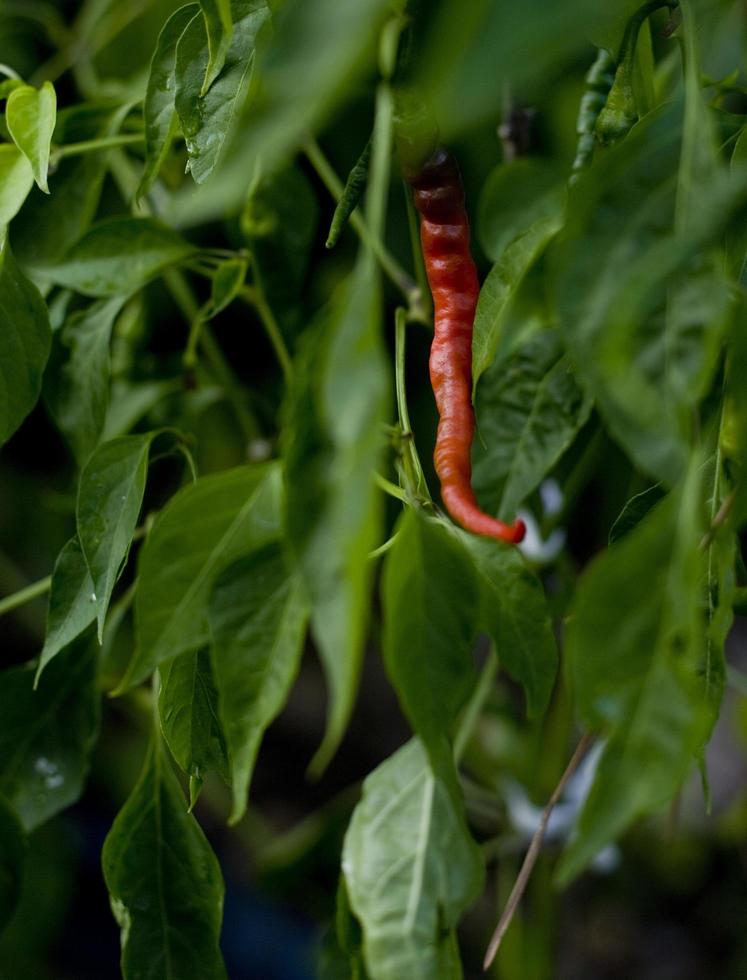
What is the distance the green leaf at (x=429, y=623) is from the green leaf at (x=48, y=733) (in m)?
0.39

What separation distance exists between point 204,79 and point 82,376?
0.75 feet

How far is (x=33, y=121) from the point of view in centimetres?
50

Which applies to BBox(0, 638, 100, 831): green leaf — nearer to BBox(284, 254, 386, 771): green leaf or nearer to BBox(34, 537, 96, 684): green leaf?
BBox(34, 537, 96, 684): green leaf

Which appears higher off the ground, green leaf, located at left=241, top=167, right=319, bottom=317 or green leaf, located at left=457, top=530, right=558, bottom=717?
green leaf, located at left=241, top=167, right=319, bottom=317

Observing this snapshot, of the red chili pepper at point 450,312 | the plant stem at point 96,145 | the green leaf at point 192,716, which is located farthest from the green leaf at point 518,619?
the plant stem at point 96,145

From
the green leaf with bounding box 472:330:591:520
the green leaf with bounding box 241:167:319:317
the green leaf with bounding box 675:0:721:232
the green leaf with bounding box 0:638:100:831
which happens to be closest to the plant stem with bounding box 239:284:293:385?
the green leaf with bounding box 241:167:319:317

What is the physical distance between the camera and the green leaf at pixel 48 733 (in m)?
0.67

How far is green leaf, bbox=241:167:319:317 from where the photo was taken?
750 millimetres

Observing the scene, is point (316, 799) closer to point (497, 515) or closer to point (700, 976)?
point (700, 976)

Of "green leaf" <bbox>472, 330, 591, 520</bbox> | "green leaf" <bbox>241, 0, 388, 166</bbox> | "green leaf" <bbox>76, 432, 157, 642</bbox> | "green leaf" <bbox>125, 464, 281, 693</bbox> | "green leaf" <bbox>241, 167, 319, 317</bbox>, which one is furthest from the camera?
"green leaf" <bbox>241, 167, 319, 317</bbox>

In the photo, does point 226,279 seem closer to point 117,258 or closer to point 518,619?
point 117,258

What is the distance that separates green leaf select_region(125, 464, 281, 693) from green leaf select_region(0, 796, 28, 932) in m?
0.22

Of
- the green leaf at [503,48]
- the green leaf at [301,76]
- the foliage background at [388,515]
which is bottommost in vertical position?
the foliage background at [388,515]

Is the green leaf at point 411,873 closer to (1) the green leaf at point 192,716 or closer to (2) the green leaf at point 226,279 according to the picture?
(1) the green leaf at point 192,716
